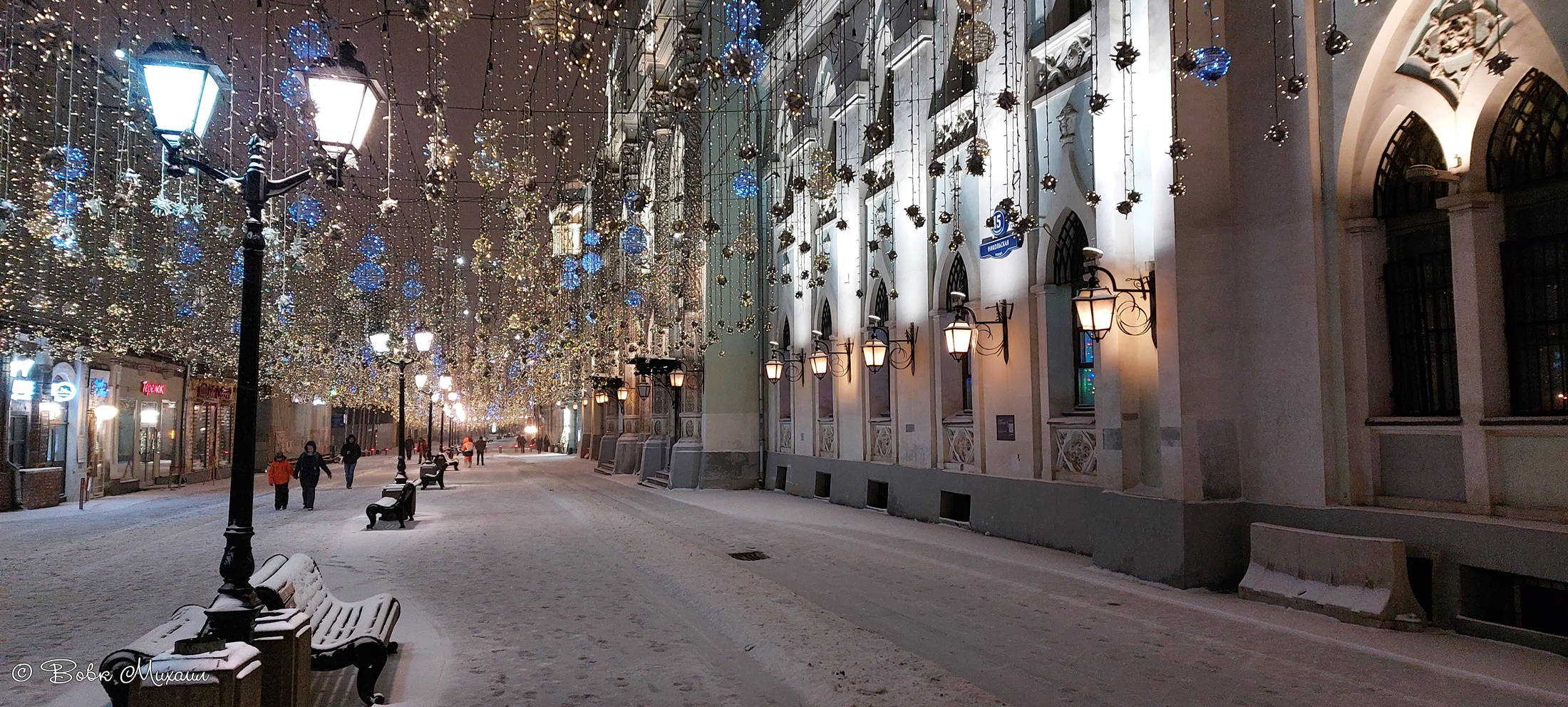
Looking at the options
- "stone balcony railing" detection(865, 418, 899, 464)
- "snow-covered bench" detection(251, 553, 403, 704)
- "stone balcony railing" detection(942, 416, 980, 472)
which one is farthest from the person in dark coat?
"snow-covered bench" detection(251, 553, 403, 704)

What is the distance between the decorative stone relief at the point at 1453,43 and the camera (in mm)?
8055

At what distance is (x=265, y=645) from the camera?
16.6 feet

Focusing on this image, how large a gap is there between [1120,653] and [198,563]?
1327 cm

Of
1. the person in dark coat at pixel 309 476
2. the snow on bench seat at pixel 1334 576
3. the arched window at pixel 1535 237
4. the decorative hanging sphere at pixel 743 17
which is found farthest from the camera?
the person in dark coat at pixel 309 476

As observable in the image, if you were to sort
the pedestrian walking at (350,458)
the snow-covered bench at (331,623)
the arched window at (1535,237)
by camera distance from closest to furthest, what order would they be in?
the snow-covered bench at (331,623), the arched window at (1535,237), the pedestrian walking at (350,458)

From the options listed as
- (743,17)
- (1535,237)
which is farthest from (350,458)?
(1535,237)

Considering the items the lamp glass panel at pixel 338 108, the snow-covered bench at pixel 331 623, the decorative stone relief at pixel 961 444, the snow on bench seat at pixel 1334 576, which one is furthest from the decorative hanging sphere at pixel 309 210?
the snow on bench seat at pixel 1334 576

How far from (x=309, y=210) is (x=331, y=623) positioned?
13.7m

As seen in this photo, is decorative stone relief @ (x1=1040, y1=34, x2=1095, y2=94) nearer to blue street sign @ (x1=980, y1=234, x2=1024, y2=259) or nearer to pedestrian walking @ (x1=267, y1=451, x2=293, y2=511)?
blue street sign @ (x1=980, y1=234, x2=1024, y2=259)

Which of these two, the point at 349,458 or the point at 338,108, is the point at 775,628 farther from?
the point at 349,458

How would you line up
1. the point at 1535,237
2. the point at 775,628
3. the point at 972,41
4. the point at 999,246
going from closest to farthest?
the point at 1535,237
the point at 775,628
the point at 972,41
the point at 999,246

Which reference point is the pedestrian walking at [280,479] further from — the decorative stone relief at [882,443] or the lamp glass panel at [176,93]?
the lamp glass panel at [176,93]

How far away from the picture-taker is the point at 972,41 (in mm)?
9602

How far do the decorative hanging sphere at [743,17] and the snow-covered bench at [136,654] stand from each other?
9.35m
